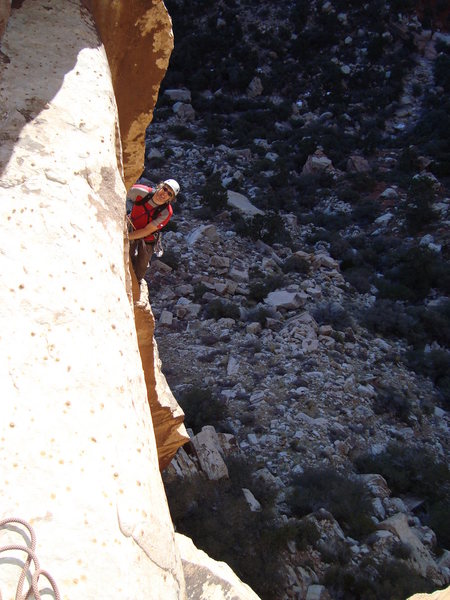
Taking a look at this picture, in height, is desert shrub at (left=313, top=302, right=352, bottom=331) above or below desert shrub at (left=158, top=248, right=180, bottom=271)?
above

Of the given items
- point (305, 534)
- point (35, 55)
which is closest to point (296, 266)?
point (305, 534)

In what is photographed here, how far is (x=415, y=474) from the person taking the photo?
7461 millimetres

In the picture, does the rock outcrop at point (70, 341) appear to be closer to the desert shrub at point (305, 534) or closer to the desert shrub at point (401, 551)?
the desert shrub at point (305, 534)

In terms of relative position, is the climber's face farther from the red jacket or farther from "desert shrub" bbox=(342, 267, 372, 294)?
"desert shrub" bbox=(342, 267, 372, 294)

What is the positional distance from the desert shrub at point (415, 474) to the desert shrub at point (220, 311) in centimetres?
354

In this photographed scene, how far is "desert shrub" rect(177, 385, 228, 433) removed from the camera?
790cm

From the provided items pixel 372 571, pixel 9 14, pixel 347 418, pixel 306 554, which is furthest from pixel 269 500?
pixel 9 14

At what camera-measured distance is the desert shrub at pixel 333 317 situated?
34.0 ft

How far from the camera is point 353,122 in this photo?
1966 centimetres

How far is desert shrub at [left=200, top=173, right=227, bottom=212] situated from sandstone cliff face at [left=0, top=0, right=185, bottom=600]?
11175mm

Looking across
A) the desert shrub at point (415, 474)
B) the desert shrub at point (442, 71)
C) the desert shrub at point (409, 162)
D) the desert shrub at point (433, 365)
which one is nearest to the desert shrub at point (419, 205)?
the desert shrub at point (409, 162)

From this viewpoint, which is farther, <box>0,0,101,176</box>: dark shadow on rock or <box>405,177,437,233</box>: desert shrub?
<box>405,177,437,233</box>: desert shrub

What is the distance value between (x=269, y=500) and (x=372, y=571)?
136 cm

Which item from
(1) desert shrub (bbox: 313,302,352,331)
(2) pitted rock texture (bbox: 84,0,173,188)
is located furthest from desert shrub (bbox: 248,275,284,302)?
(2) pitted rock texture (bbox: 84,0,173,188)
